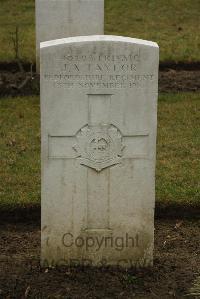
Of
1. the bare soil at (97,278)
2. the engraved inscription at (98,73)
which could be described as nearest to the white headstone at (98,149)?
the engraved inscription at (98,73)

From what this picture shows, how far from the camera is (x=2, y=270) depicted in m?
5.10

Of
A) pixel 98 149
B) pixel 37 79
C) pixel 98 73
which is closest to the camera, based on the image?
pixel 98 73

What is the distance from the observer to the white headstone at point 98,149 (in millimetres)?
4809

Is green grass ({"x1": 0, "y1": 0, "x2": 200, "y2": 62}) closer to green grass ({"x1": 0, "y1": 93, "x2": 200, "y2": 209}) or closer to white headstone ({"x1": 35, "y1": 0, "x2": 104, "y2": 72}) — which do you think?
white headstone ({"x1": 35, "y1": 0, "x2": 104, "y2": 72})

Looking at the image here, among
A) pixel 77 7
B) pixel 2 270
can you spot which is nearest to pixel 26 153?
Result: pixel 2 270

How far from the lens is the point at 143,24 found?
14.9m

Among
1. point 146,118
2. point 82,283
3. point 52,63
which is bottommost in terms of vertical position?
point 82,283

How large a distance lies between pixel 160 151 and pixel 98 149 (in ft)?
9.85

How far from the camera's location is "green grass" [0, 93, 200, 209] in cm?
654

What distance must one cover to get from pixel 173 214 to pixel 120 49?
2052 mm

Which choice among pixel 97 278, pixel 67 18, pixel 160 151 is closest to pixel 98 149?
pixel 97 278

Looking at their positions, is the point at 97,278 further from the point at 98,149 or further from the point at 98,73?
the point at 98,73

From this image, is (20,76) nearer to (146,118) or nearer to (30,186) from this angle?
(30,186)

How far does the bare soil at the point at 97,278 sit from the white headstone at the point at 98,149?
0.12 meters
